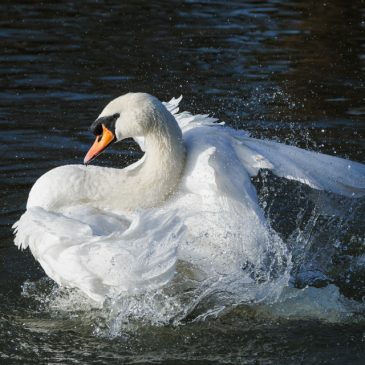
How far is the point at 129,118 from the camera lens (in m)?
6.35

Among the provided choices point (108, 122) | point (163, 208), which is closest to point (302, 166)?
point (163, 208)

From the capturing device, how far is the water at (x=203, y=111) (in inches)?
243

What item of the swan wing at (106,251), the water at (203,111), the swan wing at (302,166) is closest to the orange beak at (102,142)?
the swan wing at (106,251)

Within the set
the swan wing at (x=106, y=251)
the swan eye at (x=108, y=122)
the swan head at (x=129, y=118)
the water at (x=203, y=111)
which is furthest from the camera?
the swan eye at (x=108, y=122)

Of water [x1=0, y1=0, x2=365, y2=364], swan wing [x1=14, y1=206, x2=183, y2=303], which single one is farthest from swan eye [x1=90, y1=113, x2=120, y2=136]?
water [x1=0, y1=0, x2=365, y2=364]

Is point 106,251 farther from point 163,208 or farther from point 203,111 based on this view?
point 203,111

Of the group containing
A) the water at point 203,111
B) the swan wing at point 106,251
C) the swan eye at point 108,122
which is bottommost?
the water at point 203,111

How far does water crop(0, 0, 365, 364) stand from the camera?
20.3 ft

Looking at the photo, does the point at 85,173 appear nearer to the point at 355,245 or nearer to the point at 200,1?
the point at 355,245

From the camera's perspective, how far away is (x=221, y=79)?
11.6 metres

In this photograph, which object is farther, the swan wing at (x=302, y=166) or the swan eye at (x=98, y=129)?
the swan eye at (x=98, y=129)

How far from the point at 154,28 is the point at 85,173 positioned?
302 inches

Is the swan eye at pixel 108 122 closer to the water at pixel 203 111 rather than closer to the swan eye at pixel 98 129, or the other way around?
the swan eye at pixel 98 129

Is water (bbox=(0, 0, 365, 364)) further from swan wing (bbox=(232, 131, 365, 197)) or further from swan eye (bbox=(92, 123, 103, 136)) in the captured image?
swan eye (bbox=(92, 123, 103, 136))
